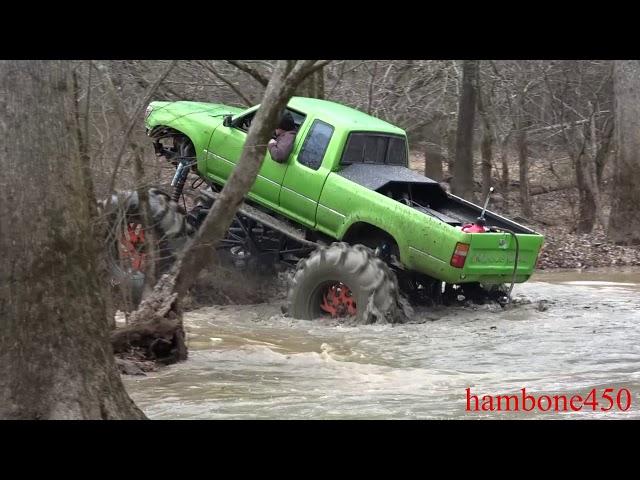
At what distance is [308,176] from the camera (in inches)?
470

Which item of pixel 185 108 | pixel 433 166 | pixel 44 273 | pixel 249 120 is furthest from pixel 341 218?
pixel 433 166

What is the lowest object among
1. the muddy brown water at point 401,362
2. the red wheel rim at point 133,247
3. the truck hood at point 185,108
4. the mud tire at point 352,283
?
the muddy brown water at point 401,362

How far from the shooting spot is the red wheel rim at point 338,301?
452 inches

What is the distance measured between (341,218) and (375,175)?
28.4 inches

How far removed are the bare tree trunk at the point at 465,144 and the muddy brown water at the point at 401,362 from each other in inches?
276

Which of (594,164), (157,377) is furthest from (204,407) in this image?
(594,164)

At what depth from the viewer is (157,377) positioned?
8.32m

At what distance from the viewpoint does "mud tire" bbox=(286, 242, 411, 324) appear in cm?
1103

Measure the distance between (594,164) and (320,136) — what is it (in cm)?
1087

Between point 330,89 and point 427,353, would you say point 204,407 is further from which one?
point 330,89

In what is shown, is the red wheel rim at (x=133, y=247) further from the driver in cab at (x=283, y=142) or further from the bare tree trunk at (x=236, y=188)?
the driver in cab at (x=283, y=142)

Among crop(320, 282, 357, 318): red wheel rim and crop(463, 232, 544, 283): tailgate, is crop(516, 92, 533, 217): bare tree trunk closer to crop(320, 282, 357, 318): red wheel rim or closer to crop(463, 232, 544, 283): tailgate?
crop(463, 232, 544, 283): tailgate

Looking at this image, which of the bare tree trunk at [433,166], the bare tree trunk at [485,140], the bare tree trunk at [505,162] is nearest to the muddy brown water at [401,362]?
the bare tree trunk at [485,140]

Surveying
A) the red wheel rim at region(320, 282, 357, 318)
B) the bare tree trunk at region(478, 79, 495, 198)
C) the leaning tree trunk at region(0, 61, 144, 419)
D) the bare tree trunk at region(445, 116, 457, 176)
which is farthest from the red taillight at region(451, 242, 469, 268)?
the bare tree trunk at region(445, 116, 457, 176)
